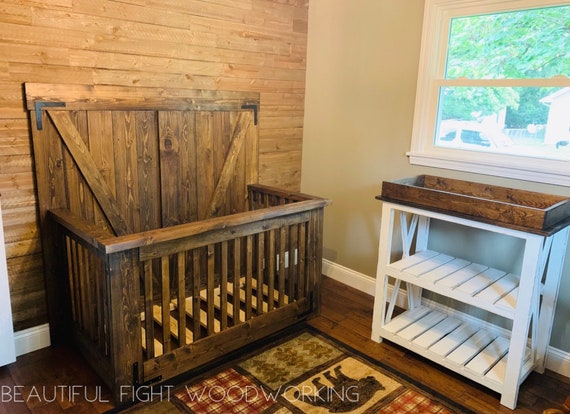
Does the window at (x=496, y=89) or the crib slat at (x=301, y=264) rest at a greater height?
the window at (x=496, y=89)

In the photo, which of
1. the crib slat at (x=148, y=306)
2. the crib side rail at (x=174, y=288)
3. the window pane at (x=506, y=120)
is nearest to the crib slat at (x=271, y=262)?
the crib side rail at (x=174, y=288)

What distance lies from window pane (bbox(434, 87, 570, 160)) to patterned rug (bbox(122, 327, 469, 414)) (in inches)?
57.3

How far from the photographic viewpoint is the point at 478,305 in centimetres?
228

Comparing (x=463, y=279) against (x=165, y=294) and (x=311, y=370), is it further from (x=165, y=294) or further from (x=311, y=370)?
(x=165, y=294)

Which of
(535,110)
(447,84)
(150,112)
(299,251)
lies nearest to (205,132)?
(150,112)

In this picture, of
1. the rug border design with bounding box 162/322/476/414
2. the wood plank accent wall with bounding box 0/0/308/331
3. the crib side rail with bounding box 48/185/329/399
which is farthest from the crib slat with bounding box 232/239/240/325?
the wood plank accent wall with bounding box 0/0/308/331

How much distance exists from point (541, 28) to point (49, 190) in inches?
111

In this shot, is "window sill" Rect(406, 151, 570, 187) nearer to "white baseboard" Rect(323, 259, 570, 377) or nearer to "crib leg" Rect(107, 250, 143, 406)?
"white baseboard" Rect(323, 259, 570, 377)

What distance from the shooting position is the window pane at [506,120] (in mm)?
2443

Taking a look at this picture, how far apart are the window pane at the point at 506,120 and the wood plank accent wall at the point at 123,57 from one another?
127 cm

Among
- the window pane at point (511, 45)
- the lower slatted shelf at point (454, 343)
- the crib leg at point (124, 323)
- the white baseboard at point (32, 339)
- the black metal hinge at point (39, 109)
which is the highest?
the window pane at point (511, 45)

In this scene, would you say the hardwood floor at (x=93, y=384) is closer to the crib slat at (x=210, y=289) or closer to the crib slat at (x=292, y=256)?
the crib slat at (x=292, y=256)

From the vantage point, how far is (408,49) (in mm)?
2988

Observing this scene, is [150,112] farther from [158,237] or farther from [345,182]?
[345,182]
